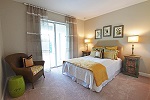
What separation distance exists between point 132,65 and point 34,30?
3.91 metres

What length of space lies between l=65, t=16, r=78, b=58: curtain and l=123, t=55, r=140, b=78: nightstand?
251cm

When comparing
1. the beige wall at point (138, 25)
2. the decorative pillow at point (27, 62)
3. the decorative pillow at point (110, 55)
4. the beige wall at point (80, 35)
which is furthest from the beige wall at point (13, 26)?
the beige wall at point (138, 25)

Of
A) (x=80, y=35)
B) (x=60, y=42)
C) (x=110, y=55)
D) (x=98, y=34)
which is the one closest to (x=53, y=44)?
(x=60, y=42)

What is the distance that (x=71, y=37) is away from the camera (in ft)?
14.4

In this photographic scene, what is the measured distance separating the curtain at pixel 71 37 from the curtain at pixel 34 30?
139 cm

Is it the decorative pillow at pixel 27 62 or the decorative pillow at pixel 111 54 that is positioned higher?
the decorative pillow at pixel 111 54

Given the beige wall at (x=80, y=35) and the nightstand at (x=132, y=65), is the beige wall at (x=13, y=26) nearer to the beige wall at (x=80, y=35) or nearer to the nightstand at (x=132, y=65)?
the beige wall at (x=80, y=35)

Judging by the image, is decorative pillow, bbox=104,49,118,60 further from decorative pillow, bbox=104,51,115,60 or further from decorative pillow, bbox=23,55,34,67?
decorative pillow, bbox=23,55,34,67

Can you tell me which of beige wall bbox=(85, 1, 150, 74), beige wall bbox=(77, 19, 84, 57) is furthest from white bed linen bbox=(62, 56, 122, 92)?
beige wall bbox=(77, 19, 84, 57)

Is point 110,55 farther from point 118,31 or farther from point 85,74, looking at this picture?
point 85,74

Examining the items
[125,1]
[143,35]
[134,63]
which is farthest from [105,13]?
[134,63]

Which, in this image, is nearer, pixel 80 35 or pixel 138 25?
pixel 138 25

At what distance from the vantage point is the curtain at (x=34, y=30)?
3.08m

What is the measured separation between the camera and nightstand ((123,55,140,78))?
289 cm
